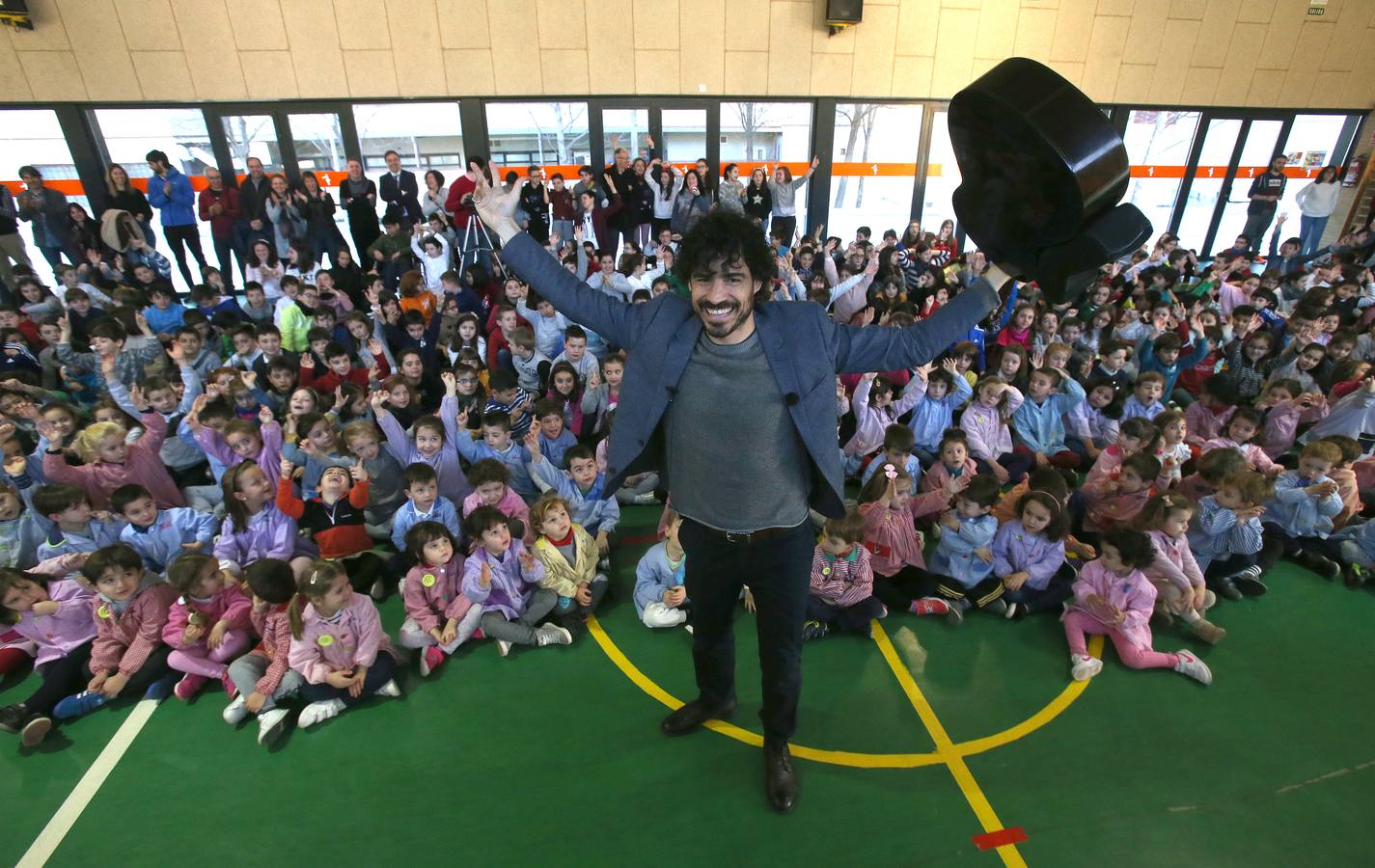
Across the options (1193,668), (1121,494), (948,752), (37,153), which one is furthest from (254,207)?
(1193,668)

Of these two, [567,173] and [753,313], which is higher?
[567,173]

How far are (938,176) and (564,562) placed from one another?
10.2m

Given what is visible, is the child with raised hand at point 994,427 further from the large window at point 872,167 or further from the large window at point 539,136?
the large window at point 539,136

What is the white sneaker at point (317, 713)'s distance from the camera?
2992mm

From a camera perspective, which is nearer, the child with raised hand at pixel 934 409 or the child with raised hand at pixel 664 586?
the child with raised hand at pixel 664 586

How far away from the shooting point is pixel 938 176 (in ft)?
35.9

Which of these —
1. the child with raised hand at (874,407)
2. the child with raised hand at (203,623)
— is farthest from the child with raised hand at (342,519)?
the child with raised hand at (874,407)

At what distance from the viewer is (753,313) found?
6.37 ft

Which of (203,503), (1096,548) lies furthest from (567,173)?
(1096,548)

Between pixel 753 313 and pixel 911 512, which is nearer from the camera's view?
pixel 753 313

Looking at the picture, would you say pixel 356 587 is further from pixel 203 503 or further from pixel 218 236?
pixel 218 236

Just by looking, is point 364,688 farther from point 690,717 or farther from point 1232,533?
point 1232,533

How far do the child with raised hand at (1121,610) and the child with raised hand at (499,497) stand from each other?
2.96 m

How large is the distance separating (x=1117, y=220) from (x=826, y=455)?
3.20ft
